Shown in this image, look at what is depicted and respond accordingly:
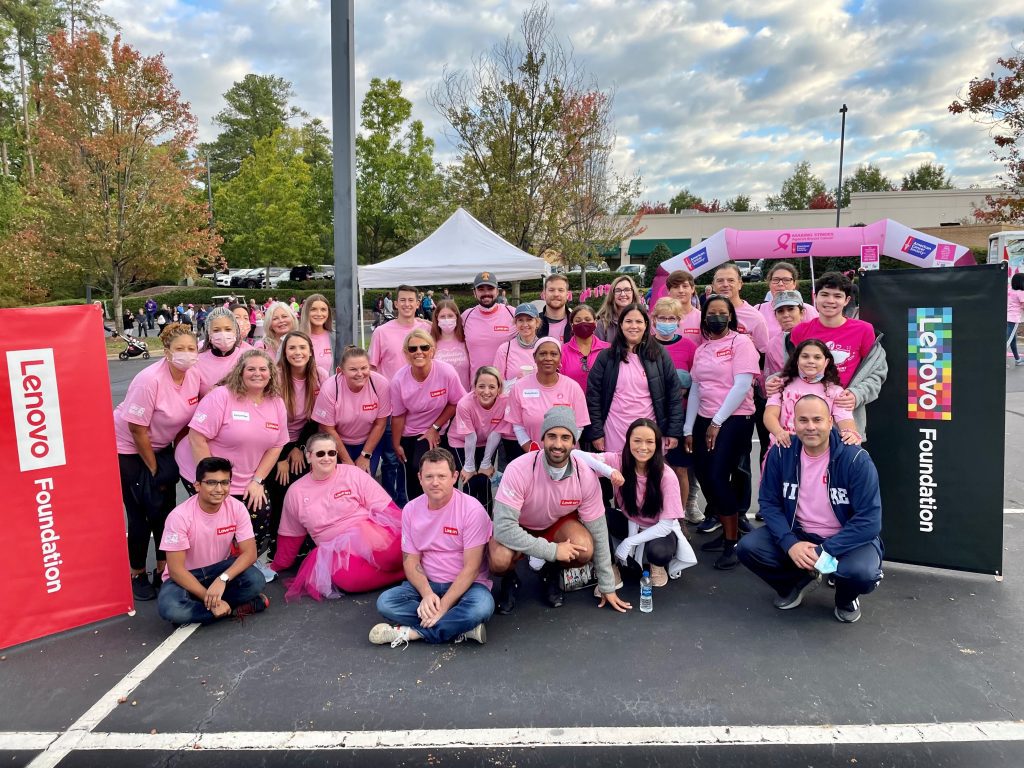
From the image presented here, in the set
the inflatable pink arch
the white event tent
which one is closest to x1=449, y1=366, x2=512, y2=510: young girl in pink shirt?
the inflatable pink arch

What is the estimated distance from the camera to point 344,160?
6.09m

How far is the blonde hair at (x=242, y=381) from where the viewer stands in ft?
14.5

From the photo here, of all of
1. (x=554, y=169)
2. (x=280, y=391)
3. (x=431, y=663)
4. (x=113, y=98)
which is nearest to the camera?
(x=431, y=663)

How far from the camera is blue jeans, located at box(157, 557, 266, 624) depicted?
387 cm

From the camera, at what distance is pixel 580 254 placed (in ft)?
74.1

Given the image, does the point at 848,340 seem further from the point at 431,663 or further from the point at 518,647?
the point at 431,663

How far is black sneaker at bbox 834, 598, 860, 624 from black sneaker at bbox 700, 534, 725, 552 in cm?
114

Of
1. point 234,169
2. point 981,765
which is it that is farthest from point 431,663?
point 234,169

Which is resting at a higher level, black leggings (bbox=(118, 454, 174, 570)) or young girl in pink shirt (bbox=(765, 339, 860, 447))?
young girl in pink shirt (bbox=(765, 339, 860, 447))

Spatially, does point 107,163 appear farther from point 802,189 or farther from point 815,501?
point 802,189

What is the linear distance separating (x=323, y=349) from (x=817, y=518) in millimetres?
4356

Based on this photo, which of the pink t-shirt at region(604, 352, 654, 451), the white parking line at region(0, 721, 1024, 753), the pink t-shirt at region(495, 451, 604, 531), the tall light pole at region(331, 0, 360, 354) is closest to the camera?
the white parking line at region(0, 721, 1024, 753)

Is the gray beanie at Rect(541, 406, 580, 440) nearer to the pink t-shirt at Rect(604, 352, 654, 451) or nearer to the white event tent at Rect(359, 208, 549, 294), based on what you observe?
the pink t-shirt at Rect(604, 352, 654, 451)

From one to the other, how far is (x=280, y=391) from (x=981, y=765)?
447cm
